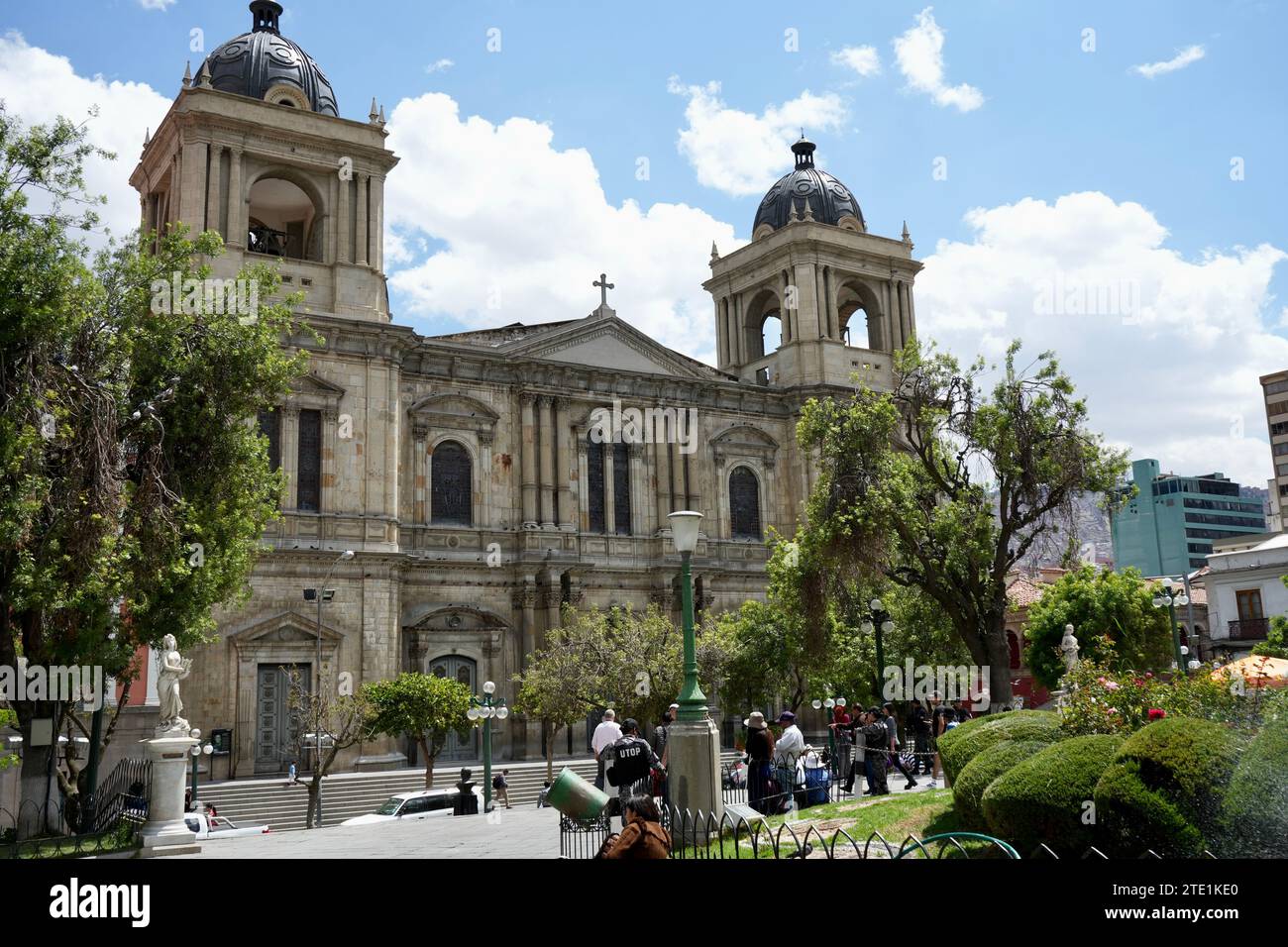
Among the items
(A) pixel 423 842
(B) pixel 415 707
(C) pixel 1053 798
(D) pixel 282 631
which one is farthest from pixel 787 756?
(D) pixel 282 631

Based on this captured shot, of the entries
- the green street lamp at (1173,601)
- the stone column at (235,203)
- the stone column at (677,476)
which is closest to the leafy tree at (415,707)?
the stone column at (677,476)

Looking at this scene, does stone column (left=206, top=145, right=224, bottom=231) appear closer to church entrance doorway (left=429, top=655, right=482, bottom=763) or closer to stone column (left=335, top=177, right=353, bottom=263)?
stone column (left=335, top=177, right=353, bottom=263)

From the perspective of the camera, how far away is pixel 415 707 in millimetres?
30172

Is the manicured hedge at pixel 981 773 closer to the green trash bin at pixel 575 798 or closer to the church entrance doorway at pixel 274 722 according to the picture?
the green trash bin at pixel 575 798

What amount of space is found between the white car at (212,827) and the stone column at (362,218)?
56.8 ft

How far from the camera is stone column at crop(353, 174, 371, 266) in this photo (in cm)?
3634

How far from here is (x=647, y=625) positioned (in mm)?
35250

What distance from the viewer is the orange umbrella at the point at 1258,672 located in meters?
13.4

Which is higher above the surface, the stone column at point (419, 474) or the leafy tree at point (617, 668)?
the stone column at point (419, 474)

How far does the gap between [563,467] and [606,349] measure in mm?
4708

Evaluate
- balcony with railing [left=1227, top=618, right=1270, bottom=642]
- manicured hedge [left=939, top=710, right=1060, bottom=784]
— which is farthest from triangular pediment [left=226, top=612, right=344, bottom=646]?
balcony with railing [left=1227, top=618, right=1270, bottom=642]

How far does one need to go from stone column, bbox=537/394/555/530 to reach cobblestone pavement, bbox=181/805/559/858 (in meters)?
18.2
